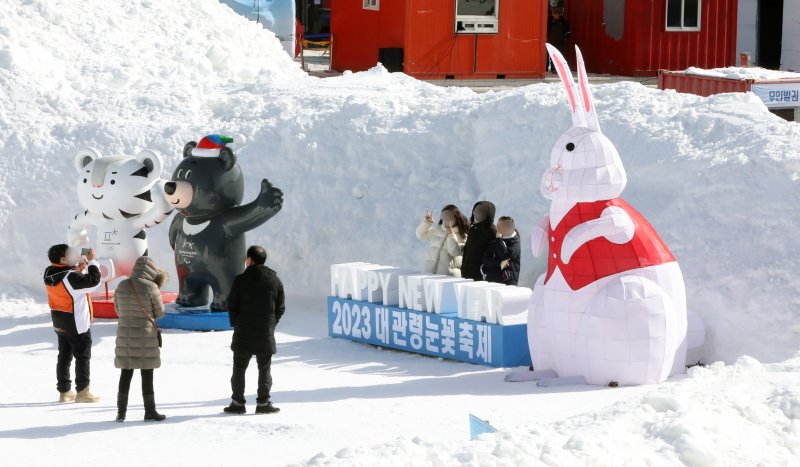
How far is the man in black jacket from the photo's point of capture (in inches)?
376

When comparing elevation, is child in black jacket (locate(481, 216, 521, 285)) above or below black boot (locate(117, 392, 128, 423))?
above

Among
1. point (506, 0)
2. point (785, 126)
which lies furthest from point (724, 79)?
point (506, 0)

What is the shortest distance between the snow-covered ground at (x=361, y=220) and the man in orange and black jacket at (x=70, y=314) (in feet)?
0.85

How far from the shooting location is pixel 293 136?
15.4 metres

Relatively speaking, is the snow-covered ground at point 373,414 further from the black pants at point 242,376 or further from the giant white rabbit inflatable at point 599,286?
the giant white rabbit inflatable at point 599,286

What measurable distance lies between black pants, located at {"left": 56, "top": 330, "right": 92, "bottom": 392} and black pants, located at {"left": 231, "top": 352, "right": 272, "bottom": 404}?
119 centimetres

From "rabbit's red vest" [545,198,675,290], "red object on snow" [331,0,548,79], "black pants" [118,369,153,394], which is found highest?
"red object on snow" [331,0,548,79]

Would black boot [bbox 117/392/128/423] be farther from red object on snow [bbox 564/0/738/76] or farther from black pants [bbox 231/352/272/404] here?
→ red object on snow [bbox 564/0/738/76]

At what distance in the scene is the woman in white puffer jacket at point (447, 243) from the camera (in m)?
12.9

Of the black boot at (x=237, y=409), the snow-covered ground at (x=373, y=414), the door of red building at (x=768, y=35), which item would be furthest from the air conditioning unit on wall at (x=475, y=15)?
the black boot at (x=237, y=409)

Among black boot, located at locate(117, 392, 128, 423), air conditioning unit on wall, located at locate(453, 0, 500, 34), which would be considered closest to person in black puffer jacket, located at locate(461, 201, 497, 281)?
black boot, located at locate(117, 392, 128, 423)

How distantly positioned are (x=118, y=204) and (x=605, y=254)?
16.4ft

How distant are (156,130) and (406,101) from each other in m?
2.87

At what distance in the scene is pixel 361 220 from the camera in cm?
1484
